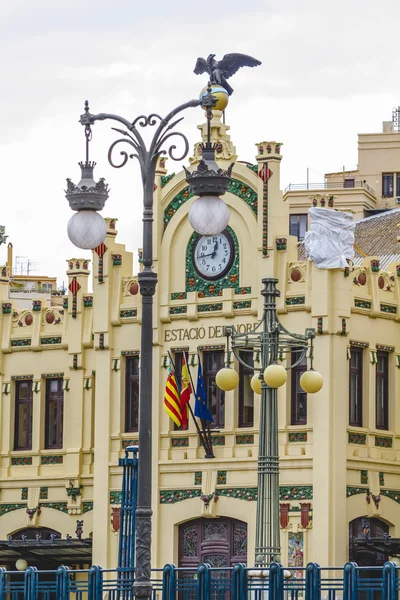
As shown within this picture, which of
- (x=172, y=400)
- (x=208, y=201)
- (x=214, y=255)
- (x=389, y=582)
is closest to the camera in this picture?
(x=208, y=201)

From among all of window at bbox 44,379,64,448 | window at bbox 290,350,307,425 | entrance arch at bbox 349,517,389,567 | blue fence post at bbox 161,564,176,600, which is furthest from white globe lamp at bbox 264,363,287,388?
window at bbox 44,379,64,448

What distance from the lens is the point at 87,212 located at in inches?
1139

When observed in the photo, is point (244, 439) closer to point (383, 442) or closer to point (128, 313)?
point (383, 442)

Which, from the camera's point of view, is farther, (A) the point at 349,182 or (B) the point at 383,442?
(A) the point at 349,182

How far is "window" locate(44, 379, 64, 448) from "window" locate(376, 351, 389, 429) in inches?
377

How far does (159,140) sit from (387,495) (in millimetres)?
21137

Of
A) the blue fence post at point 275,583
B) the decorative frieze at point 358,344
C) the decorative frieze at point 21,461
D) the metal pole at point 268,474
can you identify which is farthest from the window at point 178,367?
the blue fence post at point 275,583

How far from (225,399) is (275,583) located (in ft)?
47.7

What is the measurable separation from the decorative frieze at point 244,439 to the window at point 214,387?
715 millimetres

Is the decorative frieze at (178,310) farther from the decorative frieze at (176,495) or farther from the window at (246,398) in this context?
the decorative frieze at (176,495)

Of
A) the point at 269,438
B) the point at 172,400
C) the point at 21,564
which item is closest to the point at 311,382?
the point at 269,438

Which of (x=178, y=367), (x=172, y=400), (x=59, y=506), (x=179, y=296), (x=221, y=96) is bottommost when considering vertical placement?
(x=59, y=506)

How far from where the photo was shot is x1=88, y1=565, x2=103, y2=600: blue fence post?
34.9m

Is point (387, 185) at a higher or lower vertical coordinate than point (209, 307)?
higher
